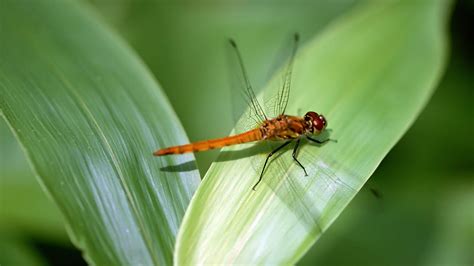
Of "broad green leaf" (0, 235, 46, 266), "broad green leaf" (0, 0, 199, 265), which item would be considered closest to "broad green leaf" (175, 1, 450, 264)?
"broad green leaf" (0, 0, 199, 265)

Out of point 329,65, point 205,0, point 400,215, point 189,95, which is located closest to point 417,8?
point 329,65

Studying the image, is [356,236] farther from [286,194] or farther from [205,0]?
[205,0]

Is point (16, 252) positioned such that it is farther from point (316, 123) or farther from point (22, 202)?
point (316, 123)

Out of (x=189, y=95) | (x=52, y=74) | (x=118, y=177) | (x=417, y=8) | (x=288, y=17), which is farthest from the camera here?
(x=288, y=17)

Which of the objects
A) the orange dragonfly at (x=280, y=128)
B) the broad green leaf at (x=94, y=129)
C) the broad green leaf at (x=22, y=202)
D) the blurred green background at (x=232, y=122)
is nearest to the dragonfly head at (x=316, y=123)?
the orange dragonfly at (x=280, y=128)

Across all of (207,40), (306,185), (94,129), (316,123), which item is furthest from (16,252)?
(207,40)

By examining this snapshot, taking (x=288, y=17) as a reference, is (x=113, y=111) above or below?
below

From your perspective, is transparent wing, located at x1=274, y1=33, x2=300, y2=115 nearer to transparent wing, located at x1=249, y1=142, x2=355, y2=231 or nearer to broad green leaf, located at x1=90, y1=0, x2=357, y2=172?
transparent wing, located at x1=249, y1=142, x2=355, y2=231

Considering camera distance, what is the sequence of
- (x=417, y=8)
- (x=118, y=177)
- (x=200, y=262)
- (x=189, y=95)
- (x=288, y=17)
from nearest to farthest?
(x=200, y=262) < (x=118, y=177) < (x=417, y=8) < (x=189, y=95) < (x=288, y=17)
